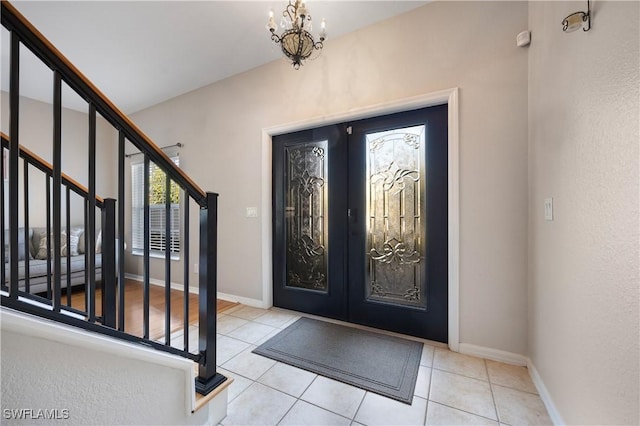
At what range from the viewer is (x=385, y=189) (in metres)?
2.37

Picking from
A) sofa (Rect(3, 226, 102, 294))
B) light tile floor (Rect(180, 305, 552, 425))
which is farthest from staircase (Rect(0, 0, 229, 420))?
sofa (Rect(3, 226, 102, 294))

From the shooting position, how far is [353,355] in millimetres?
1997

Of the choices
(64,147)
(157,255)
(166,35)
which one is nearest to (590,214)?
(166,35)

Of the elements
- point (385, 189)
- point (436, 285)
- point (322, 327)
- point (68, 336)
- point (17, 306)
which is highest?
point (385, 189)

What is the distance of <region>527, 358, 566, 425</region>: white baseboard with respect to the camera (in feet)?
4.35

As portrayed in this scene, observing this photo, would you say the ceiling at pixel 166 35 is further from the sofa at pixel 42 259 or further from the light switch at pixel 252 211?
the sofa at pixel 42 259

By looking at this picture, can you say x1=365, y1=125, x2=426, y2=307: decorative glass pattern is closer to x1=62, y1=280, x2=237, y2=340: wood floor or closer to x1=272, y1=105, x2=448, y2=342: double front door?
x1=272, y1=105, x2=448, y2=342: double front door

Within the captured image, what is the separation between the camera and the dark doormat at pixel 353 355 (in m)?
1.69

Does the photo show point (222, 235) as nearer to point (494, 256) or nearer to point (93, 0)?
point (93, 0)

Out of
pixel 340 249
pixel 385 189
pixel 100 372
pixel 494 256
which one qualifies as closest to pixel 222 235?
pixel 340 249

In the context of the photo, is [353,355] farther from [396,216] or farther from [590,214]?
[590,214]

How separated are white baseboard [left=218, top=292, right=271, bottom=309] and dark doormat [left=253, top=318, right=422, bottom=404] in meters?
0.62

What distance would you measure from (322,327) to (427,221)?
140 cm

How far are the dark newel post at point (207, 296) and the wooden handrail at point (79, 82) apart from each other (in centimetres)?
16
